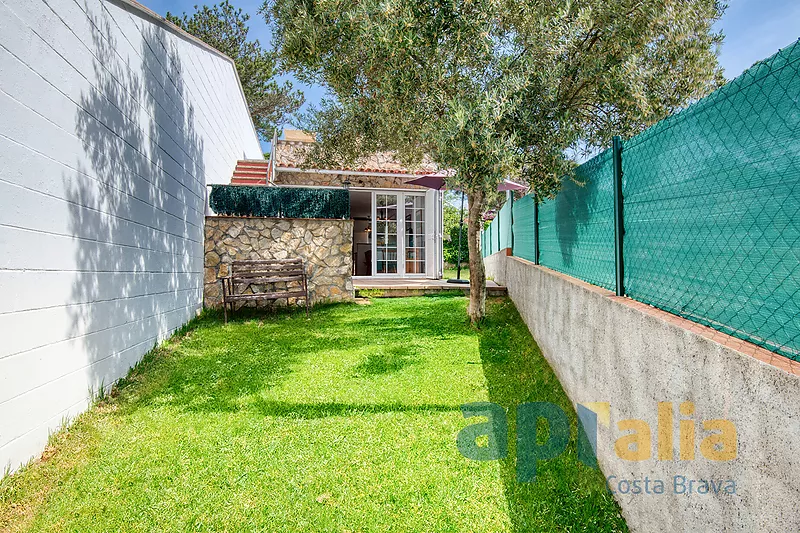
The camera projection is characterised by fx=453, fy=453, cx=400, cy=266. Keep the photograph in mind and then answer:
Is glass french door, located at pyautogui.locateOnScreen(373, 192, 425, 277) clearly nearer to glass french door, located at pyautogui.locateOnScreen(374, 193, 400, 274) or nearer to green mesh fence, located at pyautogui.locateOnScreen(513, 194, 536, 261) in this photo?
glass french door, located at pyautogui.locateOnScreen(374, 193, 400, 274)

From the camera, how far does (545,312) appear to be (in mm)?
4523

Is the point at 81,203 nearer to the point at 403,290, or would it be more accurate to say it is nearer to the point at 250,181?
the point at 403,290

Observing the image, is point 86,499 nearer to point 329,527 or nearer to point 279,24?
point 329,527

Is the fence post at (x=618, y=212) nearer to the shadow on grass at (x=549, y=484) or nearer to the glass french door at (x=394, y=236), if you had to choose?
the shadow on grass at (x=549, y=484)

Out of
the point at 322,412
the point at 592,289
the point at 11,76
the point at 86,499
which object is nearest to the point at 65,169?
the point at 11,76

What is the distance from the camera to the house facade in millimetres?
11273

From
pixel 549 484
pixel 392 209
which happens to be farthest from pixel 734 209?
pixel 392 209

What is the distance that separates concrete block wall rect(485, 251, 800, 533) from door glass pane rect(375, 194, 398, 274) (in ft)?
28.1

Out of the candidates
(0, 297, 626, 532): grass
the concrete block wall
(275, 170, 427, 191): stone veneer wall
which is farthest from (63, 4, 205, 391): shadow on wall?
(275, 170, 427, 191): stone veneer wall

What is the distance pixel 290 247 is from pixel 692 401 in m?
7.29

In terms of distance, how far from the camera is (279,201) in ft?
26.9

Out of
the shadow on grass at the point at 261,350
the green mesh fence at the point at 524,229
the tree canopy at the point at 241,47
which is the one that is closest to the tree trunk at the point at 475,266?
the shadow on grass at the point at 261,350

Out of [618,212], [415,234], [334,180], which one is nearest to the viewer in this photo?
[618,212]

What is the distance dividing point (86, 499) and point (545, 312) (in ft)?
12.7
